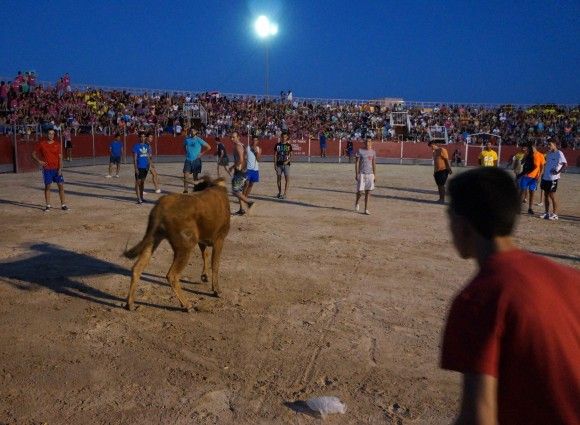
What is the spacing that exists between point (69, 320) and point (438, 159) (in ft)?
35.7

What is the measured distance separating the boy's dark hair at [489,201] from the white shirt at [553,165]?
11429 mm

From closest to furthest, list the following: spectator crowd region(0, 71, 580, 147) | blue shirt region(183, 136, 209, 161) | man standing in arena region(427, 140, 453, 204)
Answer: blue shirt region(183, 136, 209, 161) < man standing in arena region(427, 140, 453, 204) < spectator crowd region(0, 71, 580, 147)

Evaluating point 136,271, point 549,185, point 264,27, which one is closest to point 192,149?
point 136,271

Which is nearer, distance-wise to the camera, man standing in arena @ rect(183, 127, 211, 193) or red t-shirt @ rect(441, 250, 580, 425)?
red t-shirt @ rect(441, 250, 580, 425)

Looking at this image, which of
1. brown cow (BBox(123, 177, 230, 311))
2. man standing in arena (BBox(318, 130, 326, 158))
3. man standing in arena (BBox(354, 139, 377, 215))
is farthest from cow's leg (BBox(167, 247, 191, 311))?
man standing in arena (BBox(318, 130, 326, 158))

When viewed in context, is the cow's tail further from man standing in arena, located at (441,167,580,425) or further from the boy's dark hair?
man standing in arena, located at (441,167,580,425)

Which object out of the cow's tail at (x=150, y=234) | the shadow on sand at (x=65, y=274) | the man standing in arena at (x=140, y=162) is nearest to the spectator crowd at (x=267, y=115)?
the man standing in arena at (x=140, y=162)

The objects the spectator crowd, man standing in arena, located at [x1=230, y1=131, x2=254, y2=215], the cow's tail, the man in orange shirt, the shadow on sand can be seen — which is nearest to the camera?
the cow's tail

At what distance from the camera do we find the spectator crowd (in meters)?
28.7

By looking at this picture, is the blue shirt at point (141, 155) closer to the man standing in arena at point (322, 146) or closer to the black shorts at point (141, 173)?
the black shorts at point (141, 173)

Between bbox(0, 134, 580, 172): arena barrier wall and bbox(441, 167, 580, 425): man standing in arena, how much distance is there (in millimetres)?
23470

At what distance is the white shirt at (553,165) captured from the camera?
1184cm

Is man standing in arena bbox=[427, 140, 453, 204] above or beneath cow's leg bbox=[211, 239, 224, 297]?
above

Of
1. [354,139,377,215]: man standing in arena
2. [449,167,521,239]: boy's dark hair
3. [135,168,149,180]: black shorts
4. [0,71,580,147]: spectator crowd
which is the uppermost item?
[0,71,580,147]: spectator crowd
